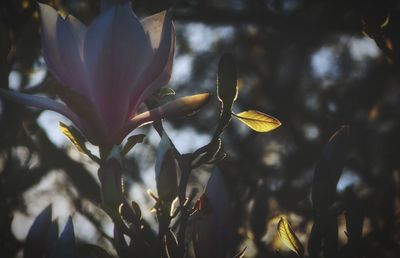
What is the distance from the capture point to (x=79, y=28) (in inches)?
30.9

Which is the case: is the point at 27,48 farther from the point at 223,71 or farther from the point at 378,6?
the point at 378,6

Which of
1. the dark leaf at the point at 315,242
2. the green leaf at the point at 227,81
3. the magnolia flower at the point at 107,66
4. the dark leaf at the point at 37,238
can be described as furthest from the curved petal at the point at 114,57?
the dark leaf at the point at 315,242

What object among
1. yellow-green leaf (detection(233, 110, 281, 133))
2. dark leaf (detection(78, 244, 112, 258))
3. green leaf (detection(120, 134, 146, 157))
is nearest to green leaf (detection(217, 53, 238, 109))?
yellow-green leaf (detection(233, 110, 281, 133))

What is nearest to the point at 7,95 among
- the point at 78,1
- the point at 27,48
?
the point at 27,48

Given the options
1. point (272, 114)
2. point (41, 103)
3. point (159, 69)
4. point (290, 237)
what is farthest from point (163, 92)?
point (272, 114)

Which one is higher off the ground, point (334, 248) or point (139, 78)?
point (139, 78)

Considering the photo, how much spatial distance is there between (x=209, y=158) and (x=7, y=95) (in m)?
0.31

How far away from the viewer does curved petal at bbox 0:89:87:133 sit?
0.72 meters

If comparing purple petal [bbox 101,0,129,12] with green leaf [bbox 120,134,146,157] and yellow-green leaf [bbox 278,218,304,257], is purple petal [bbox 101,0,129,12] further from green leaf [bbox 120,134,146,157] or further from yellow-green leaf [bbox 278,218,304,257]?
yellow-green leaf [bbox 278,218,304,257]

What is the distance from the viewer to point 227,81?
2.50ft

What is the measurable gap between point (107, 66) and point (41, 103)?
0.36 ft

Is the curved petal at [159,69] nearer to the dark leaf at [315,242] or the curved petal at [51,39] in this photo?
the curved petal at [51,39]

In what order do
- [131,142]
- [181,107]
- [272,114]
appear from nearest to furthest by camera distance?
1. [181,107]
2. [131,142]
3. [272,114]

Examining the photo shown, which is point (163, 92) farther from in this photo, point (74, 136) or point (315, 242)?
point (315, 242)
